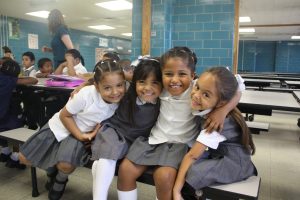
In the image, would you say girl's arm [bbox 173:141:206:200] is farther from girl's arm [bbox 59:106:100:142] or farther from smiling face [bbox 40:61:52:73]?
smiling face [bbox 40:61:52:73]

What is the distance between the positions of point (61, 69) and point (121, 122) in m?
1.73

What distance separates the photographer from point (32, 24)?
29.6ft

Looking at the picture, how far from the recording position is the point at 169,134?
4.55 ft

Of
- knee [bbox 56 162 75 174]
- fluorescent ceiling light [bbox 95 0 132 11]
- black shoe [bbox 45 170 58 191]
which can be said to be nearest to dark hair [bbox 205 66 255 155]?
knee [bbox 56 162 75 174]

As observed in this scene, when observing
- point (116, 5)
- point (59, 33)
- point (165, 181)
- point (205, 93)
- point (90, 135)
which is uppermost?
point (116, 5)

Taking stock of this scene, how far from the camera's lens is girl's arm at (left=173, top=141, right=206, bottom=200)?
3.90 ft

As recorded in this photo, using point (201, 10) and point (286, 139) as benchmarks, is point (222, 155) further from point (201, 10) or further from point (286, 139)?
point (201, 10)

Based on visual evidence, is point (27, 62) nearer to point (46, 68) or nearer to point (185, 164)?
point (46, 68)

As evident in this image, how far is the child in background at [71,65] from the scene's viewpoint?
2782 millimetres

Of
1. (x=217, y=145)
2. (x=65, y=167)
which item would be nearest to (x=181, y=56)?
(x=217, y=145)

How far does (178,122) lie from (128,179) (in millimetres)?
366

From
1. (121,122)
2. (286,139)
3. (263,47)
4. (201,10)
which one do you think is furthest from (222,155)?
(263,47)

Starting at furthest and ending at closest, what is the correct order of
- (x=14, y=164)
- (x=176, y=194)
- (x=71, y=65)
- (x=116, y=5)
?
(x=116, y=5), (x=71, y=65), (x=14, y=164), (x=176, y=194)

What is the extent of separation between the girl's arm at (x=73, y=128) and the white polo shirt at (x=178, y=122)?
36 centimetres
